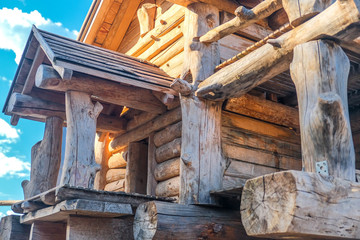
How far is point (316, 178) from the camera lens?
280cm

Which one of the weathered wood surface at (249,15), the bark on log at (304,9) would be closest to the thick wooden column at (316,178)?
the bark on log at (304,9)

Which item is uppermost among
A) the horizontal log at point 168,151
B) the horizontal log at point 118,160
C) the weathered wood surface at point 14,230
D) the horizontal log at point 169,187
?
the horizontal log at point 118,160

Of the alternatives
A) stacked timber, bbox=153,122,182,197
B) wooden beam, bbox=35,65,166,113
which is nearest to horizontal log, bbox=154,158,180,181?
stacked timber, bbox=153,122,182,197

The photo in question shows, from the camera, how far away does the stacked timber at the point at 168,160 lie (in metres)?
5.68

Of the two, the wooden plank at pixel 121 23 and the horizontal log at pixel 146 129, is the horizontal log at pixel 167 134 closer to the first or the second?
the horizontal log at pixel 146 129

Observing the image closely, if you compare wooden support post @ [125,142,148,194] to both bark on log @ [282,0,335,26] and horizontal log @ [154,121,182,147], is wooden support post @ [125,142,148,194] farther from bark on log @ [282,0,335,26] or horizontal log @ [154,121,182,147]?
bark on log @ [282,0,335,26]

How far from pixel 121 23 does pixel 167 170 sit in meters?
4.12

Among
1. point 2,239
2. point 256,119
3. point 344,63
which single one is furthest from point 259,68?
point 2,239

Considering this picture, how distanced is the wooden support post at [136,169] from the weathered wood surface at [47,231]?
1847 mm

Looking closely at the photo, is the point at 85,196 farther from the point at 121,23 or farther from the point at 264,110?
the point at 121,23

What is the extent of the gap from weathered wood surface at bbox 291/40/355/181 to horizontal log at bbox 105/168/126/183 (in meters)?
4.65

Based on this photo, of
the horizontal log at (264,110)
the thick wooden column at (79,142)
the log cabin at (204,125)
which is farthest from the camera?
the horizontal log at (264,110)

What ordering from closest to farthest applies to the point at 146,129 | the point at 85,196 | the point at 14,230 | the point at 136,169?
the point at 85,196, the point at 14,230, the point at 146,129, the point at 136,169

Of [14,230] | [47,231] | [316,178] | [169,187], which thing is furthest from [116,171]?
[316,178]
